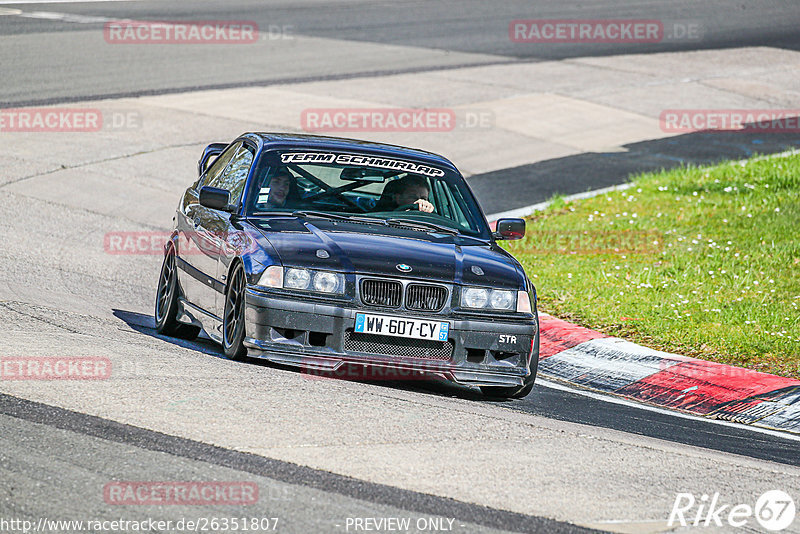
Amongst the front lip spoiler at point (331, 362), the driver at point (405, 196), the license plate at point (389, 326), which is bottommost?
the front lip spoiler at point (331, 362)

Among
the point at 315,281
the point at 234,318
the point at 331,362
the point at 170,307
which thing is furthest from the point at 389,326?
the point at 170,307

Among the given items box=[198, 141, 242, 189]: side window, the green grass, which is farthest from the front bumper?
the green grass

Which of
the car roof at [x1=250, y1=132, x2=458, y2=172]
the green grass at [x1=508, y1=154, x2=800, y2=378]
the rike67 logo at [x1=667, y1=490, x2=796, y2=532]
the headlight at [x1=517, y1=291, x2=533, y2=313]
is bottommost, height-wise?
the green grass at [x1=508, y1=154, x2=800, y2=378]

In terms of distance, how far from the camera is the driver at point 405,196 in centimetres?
869

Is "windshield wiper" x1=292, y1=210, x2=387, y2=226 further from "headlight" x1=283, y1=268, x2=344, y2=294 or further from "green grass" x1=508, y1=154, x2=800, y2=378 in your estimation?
"green grass" x1=508, y1=154, x2=800, y2=378

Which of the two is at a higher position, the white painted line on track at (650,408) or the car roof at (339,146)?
the car roof at (339,146)

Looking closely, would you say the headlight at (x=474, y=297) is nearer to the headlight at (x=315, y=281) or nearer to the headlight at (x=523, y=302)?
the headlight at (x=523, y=302)

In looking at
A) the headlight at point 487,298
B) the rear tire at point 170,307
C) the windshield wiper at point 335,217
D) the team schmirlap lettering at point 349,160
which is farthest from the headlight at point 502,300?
the rear tire at point 170,307

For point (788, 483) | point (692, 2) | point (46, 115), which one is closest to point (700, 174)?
point (46, 115)

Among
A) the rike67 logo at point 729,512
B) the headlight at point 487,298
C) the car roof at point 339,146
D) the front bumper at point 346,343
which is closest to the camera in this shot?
the rike67 logo at point 729,512

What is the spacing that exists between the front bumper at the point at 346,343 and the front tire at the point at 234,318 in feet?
0.51

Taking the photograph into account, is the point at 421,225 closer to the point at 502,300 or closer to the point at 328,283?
the point at 502,300

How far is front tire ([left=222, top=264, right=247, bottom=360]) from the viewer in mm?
7559

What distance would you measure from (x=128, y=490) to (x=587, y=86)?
1949 cm
